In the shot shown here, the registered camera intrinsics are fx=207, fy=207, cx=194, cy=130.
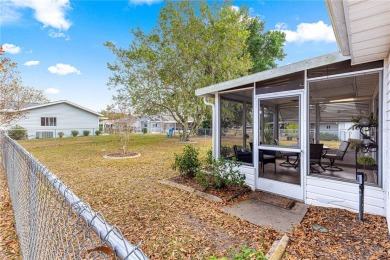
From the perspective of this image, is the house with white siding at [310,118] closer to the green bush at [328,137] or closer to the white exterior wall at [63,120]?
the green bush at [328,137]

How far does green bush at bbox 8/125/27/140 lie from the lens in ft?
60.1

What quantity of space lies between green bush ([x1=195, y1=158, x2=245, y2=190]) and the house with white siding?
42 centimetres

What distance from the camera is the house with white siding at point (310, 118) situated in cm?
269

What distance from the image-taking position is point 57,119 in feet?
75.7

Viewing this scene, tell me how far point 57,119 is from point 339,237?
26.7 metres

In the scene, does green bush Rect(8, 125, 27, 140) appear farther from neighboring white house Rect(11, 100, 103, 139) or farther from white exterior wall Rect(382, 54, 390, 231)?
white exterior wall Rect(382, 54, 390, 231)

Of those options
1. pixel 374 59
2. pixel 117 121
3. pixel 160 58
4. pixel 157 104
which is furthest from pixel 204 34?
pixel 374 59

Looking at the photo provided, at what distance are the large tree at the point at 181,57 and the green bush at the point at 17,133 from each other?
10541 millimetres

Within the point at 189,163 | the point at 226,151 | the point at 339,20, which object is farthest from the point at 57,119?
the point at 339,20

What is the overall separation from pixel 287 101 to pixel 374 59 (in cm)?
177

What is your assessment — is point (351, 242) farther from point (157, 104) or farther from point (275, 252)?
point (157, 104)

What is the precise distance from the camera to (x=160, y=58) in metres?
14.6

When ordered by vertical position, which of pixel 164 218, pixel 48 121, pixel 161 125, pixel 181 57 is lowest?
pixel 164 218

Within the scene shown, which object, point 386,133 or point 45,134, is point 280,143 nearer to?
point 386,133
